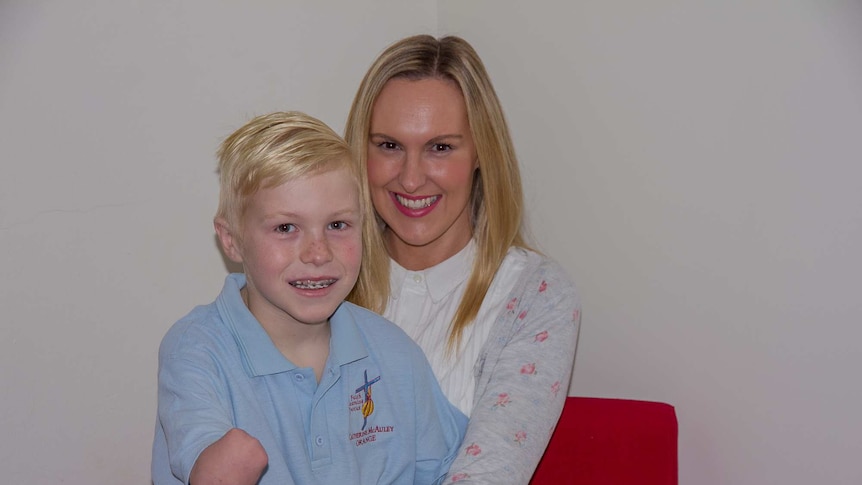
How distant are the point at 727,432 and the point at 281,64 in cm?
129

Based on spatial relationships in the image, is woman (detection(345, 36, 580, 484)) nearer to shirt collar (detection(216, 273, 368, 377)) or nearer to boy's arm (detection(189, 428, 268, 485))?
shirt collar (detection(216, 273, 368, 377))

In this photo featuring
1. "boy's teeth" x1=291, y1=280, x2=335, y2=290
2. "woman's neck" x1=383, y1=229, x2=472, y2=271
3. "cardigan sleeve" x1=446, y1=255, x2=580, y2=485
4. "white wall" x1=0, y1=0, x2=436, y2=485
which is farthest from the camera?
"woman's neck" x1=383, y1=229, x2=472, y2=271

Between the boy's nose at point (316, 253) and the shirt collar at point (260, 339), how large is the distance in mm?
143

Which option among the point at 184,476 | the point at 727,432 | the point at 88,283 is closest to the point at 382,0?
the point at 88,283

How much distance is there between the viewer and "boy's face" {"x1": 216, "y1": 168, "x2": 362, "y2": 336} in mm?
1465

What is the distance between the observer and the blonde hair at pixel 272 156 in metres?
1.46

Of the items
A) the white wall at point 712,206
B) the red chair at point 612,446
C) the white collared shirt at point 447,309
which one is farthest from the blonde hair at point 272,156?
the white wall at point 712,206

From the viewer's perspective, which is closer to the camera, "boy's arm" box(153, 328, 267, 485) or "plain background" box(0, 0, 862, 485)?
"boy's arm" box(153, 328, 267, 485)

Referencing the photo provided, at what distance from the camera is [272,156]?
1458 mm

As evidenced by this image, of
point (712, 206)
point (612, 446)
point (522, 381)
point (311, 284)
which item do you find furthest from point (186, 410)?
point (712, 206)

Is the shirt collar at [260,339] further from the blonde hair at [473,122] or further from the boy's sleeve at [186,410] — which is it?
the blonde hair at [473,122]

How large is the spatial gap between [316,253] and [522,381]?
1.63 ft

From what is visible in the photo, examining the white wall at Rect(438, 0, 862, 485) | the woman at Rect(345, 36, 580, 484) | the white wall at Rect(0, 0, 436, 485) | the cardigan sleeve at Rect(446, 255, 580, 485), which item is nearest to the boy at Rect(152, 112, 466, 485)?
the cardigan sleeve at Rect(446, 255, 580, 485)

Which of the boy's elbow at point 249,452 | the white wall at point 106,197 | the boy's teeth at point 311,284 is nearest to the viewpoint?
the boy's elbow at point 249,452
